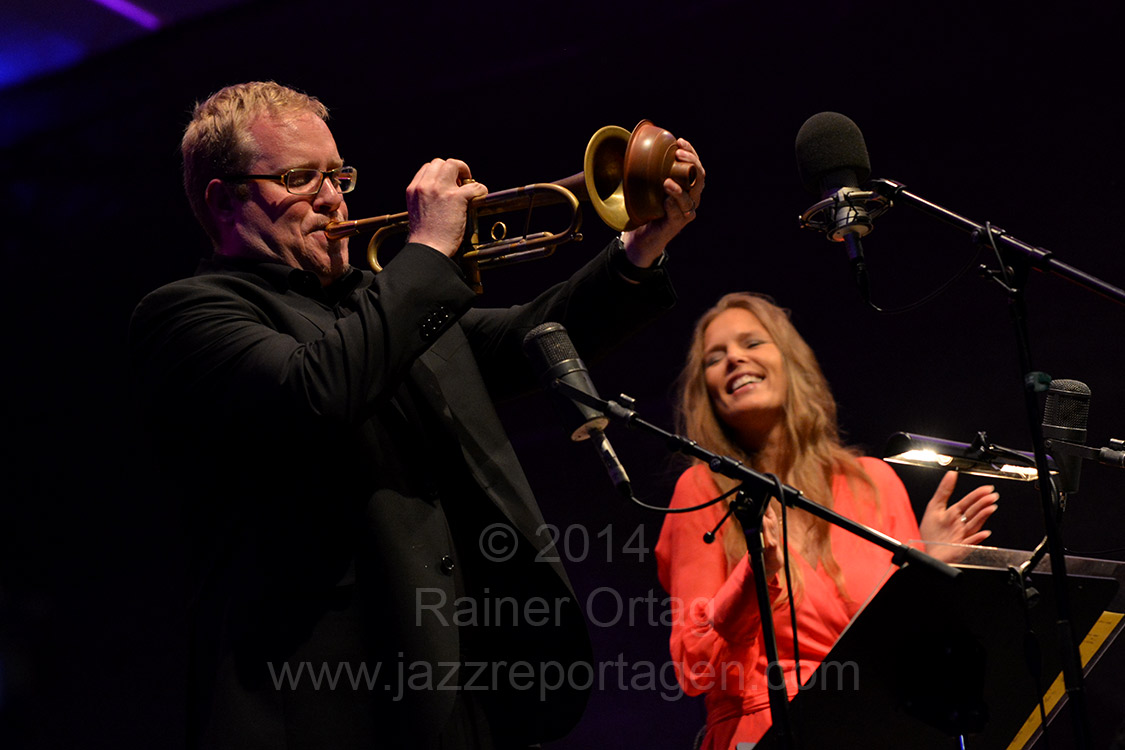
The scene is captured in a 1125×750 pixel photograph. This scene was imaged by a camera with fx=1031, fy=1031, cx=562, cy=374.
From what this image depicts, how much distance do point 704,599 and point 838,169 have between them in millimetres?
1311

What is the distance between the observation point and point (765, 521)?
2.34m

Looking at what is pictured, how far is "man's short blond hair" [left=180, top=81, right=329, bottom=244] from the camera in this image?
2.12m

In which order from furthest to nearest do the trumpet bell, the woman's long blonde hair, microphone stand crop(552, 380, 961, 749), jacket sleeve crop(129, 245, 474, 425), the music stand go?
the woman's long blonde hair < the trumpet bell < the music stand < jacket sleeve crop(129, 245, 474, 425) < microphone stand crop(552, 380, 961, 749)

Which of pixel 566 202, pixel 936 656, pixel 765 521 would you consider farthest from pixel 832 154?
pixel 936 656

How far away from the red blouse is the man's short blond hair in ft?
4.92

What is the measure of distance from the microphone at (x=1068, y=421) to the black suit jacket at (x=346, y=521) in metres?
0.98

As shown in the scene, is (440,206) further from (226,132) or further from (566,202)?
(226,132)

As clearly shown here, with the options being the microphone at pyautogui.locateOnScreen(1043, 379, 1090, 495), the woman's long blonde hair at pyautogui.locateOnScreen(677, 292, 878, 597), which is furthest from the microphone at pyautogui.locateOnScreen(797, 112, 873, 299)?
the woman's long blonde hair at pyautogui.locateOnScreen(677, 292, 878, 597)

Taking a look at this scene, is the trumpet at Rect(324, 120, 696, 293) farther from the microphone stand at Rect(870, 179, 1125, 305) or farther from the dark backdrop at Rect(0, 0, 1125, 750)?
the dark backdrop at Rect(0, 0, 1125, 750)

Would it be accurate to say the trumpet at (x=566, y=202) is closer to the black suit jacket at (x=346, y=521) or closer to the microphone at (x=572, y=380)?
the black suit jacket at (x=346, y=521)

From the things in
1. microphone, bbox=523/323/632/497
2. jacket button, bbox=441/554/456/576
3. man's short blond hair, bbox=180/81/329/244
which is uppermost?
man's short blond hair, bbox=180/81/329/244

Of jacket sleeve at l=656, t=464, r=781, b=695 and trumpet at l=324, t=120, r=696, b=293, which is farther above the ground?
trumpet at l=324, t=120, r=696, b=293

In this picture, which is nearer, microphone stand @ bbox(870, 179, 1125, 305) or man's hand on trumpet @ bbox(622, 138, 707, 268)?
microphone stand @ bbox(870, 179, 1125, 305)

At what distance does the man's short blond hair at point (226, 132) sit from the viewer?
212cm
